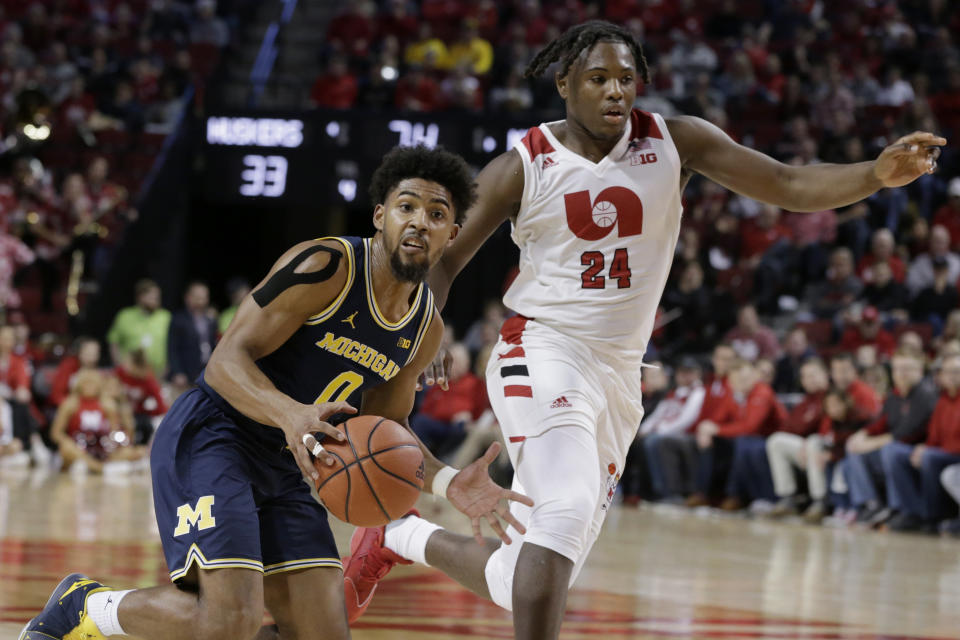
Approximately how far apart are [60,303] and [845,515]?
9.22 metres

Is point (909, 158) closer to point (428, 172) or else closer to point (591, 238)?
point (591, 238)

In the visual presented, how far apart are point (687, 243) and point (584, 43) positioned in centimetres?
1006

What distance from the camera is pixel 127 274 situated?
16.0 meters

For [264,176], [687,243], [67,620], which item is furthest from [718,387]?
[67,620]

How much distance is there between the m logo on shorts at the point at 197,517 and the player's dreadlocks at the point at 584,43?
1.95 meters

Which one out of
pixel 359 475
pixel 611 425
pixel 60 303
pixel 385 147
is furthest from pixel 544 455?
pixel 60 303

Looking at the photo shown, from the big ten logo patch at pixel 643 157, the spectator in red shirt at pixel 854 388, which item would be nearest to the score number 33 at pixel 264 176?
the spectator in red shirt at pixel 854 388

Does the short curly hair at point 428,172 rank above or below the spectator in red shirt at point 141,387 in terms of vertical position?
above

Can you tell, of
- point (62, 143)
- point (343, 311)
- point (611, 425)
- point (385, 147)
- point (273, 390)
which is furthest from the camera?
point (62, 143)

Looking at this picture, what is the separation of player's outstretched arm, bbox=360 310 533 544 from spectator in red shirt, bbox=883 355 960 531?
7.14m

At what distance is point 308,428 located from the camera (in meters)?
3.59

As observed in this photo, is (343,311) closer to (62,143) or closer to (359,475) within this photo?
(359,475)

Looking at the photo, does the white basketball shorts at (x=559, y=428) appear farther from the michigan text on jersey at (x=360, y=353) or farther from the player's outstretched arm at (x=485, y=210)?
the michigan text on jersey at (x=360, y=353)

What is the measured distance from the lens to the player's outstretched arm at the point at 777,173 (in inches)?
169
